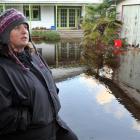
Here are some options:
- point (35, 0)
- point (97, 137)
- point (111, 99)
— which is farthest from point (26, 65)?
point (35, 0)

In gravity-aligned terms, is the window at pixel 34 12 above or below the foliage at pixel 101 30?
above

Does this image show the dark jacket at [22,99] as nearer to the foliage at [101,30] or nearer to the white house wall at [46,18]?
the foliage at [101,30]

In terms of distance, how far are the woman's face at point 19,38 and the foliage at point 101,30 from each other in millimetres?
13946

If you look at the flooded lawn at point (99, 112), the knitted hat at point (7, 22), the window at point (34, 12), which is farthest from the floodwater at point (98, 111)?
the window at point (34, 12)

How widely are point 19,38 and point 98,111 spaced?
186 inches

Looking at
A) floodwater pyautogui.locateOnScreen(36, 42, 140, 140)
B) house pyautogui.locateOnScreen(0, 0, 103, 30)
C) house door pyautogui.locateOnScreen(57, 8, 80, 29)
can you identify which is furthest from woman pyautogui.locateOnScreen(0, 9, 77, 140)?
house door pyautogui.locateOnScreen(57, 8, 80, 29)

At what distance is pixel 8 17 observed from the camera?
292 cm

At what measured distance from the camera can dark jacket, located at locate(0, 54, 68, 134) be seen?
2.72m

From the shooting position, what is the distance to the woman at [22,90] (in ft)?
8.97

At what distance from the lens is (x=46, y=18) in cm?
3531

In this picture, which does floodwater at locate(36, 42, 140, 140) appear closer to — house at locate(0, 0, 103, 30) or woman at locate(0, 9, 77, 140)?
woman at locate(0, 9, 77, 140)

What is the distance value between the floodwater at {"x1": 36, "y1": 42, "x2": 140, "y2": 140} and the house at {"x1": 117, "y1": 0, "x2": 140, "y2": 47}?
32.0ft

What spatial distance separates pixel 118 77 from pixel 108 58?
4.37 metres

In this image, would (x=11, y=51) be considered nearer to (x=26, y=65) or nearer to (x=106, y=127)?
(x=26, y=65)
